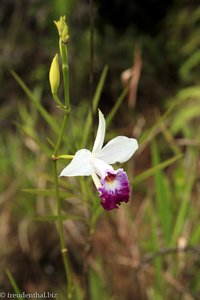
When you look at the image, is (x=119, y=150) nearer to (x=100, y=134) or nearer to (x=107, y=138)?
(x=100, y=134)

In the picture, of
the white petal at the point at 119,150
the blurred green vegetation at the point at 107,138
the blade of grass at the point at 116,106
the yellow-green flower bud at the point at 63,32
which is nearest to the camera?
the yellow-green flower bud at the point at 63,32

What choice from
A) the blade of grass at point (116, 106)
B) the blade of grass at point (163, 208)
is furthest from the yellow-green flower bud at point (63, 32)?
the blade of grass at point (163, 208)

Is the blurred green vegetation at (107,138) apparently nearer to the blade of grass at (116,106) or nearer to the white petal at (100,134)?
the blade of grass at (116,106)

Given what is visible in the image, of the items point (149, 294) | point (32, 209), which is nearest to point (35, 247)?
point (32, 209)

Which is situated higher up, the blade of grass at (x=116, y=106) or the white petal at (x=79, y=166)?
the blade of grass at (x=116, y=106)

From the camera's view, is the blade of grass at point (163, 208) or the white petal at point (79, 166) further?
the blade of grass at point (163, 208)
